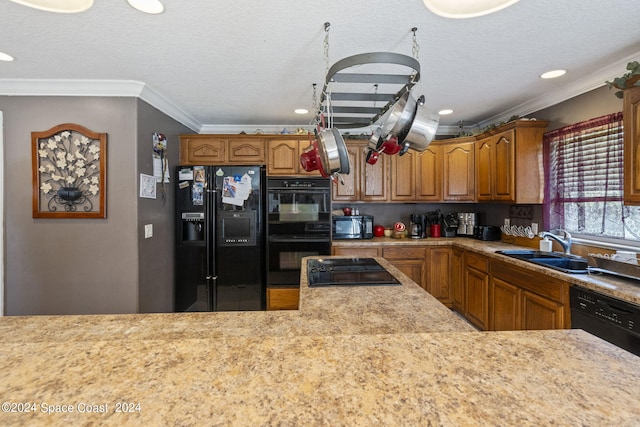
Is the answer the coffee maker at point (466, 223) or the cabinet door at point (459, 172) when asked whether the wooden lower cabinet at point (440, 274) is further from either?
the cabinet door at point (459, 172)

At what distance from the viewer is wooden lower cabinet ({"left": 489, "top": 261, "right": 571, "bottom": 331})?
200cm

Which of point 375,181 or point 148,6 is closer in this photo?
point 148,6

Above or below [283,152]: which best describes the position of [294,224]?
below

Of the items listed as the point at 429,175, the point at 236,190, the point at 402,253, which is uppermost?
the point at 429,175

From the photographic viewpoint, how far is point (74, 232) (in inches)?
99.0

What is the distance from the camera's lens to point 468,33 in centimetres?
176

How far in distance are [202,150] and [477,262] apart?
319cm

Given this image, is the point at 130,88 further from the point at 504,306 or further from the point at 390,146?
the point at 504,306

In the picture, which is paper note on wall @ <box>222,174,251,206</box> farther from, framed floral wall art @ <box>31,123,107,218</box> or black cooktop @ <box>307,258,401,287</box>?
black cooktop @ <box>307,258,401,287</box>

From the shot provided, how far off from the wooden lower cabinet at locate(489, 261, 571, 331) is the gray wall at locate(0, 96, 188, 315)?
314 centimetres

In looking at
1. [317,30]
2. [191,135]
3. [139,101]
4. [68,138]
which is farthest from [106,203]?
[317,30]

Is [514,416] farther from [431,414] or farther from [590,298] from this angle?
[590,298]

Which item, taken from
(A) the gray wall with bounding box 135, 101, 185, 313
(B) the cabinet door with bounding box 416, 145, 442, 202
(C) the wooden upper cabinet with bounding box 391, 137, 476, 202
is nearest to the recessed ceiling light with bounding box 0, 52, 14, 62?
(A) the gray wall with bounding box 135, 101, 185, 313

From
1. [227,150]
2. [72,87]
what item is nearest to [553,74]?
[227,150]
